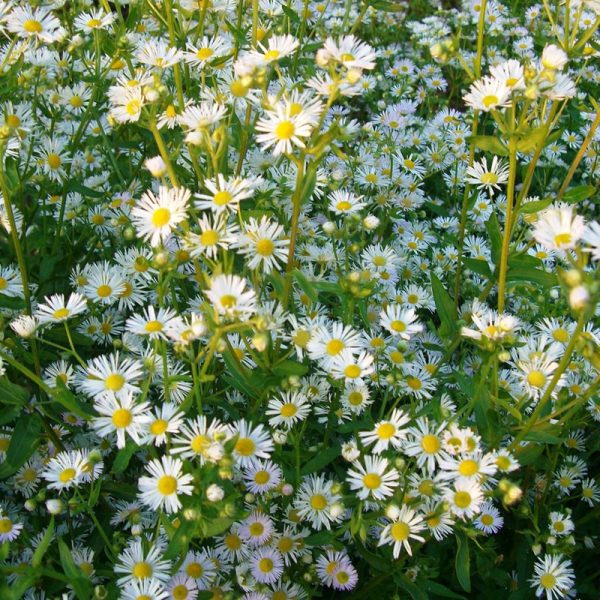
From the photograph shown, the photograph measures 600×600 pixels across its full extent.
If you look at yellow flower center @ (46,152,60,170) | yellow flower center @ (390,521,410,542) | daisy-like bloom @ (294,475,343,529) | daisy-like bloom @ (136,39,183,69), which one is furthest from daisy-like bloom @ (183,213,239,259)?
yellow flower center @ (46,152,60,170)

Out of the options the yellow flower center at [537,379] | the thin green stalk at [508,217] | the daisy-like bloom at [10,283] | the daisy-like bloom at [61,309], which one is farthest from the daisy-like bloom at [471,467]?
the daisy-like bloom at [10,283]

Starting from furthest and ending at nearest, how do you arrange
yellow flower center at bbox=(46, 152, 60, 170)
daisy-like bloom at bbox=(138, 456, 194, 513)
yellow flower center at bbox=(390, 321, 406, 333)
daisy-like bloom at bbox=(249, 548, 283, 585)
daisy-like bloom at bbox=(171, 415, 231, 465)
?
yellow flower center at bbox=(46, 152, 60, 170) → yellow flower center at bbox=(390, 321, 406, 333) → daisy-like bloom at bbox=(249, 548, 283, 585) → daisy-like bloom at bbox=(138, 456, 194, 513) → daisy-like bloom at bbox=(171, 415, 231, 465)

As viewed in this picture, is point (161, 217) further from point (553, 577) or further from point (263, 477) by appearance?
point (553, 577)

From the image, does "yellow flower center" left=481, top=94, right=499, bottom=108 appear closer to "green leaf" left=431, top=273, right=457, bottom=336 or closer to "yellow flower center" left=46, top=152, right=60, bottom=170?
"green leaf" left=431, top=273, right=457, bottom=336

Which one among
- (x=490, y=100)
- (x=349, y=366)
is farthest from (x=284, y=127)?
(x=349, y=366)

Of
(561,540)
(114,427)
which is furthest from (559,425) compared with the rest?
(114,427)
